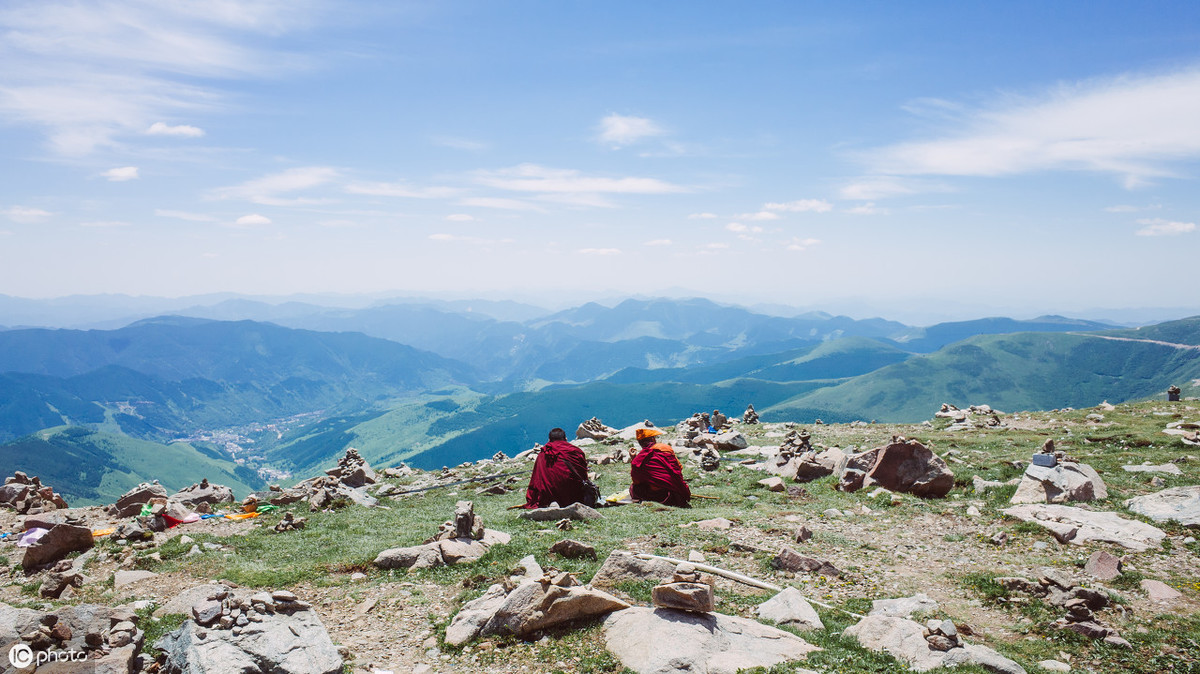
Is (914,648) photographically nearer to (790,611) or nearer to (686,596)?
(790,611)

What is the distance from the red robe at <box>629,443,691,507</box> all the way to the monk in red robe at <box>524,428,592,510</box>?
8.15 ft

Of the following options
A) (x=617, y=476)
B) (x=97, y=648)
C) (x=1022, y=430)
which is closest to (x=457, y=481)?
(x=617, y=476)

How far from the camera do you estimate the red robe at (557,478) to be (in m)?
20.3

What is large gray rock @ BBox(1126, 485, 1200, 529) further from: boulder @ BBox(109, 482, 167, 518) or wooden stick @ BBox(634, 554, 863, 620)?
boulder @ BBox(109, 482, 167, 518)

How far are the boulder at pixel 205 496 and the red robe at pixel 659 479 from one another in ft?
66.5

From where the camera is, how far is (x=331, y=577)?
14109 mm

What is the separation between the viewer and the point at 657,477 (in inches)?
857

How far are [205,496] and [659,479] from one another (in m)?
22.5

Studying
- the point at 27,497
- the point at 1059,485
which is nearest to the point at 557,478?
the point at 1059,485

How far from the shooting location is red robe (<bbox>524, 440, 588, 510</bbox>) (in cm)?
2027

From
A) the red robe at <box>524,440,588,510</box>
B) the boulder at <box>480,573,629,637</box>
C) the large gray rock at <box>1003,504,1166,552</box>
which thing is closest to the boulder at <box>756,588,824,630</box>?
the boulder at <box>480,573,629,637</box>

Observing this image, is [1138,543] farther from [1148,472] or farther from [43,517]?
[43,517]

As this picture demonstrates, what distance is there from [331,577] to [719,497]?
47.4 ft

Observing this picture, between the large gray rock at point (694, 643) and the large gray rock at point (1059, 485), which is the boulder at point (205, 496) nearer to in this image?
the large gray rock at point (694, 643)
